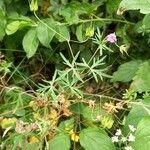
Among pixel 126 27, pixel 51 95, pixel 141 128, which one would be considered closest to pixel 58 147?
pixel 51 95

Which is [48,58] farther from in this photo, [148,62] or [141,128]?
[141,128]

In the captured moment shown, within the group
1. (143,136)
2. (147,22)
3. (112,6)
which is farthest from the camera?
(112,6)

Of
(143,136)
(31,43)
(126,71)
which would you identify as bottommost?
(143,136)

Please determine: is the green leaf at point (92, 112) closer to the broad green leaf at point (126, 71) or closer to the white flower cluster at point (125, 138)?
the white flower cluster at point (125, 138)

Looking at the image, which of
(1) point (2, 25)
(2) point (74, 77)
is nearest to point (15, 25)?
(1) point (2, 25)

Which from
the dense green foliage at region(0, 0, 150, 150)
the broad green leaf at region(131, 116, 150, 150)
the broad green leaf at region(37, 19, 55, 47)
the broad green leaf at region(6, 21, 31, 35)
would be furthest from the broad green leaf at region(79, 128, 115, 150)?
the broad green leaf at region(6, 21, 31, 35)

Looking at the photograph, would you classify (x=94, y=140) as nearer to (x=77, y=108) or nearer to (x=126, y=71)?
(x=77, y=108)

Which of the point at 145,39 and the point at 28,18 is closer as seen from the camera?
the point at 28,18
